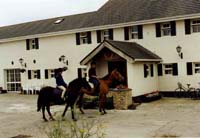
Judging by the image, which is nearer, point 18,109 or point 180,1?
point 18,109

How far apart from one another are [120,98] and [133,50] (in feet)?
14.8

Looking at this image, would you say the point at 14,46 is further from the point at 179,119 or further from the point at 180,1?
the point at 179,119

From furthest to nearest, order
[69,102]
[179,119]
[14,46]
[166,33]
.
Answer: [14,46] → [166,33] → [69,102] → [179,119]

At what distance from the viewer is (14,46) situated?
109ft

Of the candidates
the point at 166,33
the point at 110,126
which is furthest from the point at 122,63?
the point at 110,126

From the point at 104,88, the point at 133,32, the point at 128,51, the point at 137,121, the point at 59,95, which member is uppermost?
the point at 133,32

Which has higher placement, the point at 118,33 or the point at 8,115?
the point at 118,33

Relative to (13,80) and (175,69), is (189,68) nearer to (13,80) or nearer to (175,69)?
(175,69)

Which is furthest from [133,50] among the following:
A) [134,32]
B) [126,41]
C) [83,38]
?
[83,38]

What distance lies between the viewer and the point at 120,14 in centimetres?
2664

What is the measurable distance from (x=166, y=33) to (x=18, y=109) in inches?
404

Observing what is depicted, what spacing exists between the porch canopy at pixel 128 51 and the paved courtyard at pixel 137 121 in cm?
278

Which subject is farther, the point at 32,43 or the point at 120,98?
the point at 32,43

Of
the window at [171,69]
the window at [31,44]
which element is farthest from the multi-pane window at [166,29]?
the window at [31,44]
